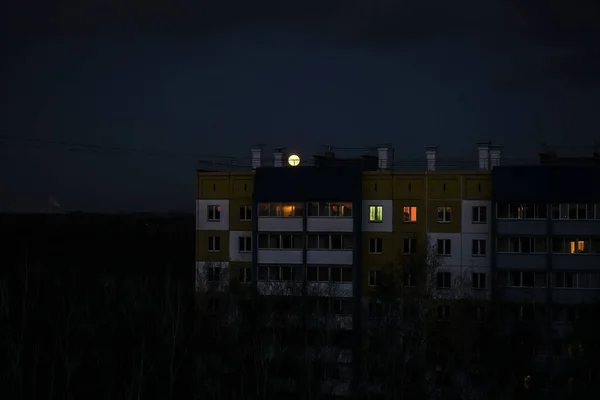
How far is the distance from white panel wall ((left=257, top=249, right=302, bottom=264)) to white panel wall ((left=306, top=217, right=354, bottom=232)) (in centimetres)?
84

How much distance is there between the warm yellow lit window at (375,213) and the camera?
25688 mm

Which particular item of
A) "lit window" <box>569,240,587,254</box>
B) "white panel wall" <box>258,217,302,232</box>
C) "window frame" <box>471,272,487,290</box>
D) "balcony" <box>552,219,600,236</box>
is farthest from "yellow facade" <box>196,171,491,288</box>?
"lit window" <box>569,240,587,254</box>

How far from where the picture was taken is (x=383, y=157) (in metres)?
27.2

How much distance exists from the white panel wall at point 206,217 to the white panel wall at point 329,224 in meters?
2.81

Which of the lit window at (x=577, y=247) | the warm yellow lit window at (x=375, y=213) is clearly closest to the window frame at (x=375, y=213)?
the warm yellow lit window at (x=375, y=213)

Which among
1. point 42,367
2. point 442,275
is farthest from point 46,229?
point 442,275

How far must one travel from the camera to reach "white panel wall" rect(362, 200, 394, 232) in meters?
25.6

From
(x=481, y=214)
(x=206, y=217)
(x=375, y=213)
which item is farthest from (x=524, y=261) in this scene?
(x=206, y=217)

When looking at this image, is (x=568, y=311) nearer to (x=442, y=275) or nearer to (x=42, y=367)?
(x=442, y=275)

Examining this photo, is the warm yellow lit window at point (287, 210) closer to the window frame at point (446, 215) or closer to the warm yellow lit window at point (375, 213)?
the warm yellow lit window at point (375, 213)

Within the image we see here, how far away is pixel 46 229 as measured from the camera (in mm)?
67312

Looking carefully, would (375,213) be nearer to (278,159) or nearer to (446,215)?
(446,215)

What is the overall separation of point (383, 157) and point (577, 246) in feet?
21.4

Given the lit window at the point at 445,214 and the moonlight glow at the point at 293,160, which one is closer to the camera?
the lit window at the point at 445,214
